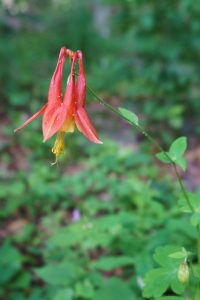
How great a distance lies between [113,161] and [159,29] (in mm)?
1678

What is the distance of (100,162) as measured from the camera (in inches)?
148

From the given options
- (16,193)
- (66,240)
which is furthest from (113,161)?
(66,240)

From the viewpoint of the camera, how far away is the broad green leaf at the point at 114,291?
2.21m

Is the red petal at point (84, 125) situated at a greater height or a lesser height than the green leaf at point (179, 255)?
greater

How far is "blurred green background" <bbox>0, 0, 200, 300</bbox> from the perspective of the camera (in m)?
2.58

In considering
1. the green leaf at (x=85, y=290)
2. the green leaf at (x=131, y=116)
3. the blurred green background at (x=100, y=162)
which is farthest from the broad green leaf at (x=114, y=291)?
the green leaf at (x=131, y=116)

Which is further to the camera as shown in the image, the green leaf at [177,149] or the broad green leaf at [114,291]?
the broad green leaf at [114,291]

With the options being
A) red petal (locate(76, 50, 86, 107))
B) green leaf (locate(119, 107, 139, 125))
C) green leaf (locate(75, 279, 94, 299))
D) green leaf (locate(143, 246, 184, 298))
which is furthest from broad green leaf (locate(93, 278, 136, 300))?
red petal (locate(76, 50, 86, 107))

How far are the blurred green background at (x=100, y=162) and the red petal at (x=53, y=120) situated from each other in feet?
3.44

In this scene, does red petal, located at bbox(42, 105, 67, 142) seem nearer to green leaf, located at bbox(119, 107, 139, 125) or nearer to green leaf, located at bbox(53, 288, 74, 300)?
green leaf, located at bbox(119, 107, 139, 125)

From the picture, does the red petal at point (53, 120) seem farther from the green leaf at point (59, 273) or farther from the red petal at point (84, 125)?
the green leaf at point (59, 273)

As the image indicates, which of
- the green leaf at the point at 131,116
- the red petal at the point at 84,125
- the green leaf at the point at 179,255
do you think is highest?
the green leaf at the point at 131,116

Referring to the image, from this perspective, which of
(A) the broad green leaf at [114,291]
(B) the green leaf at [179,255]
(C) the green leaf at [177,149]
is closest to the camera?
(B) the green leaf at [179,255]

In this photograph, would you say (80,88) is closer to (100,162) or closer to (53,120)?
(53,120)
